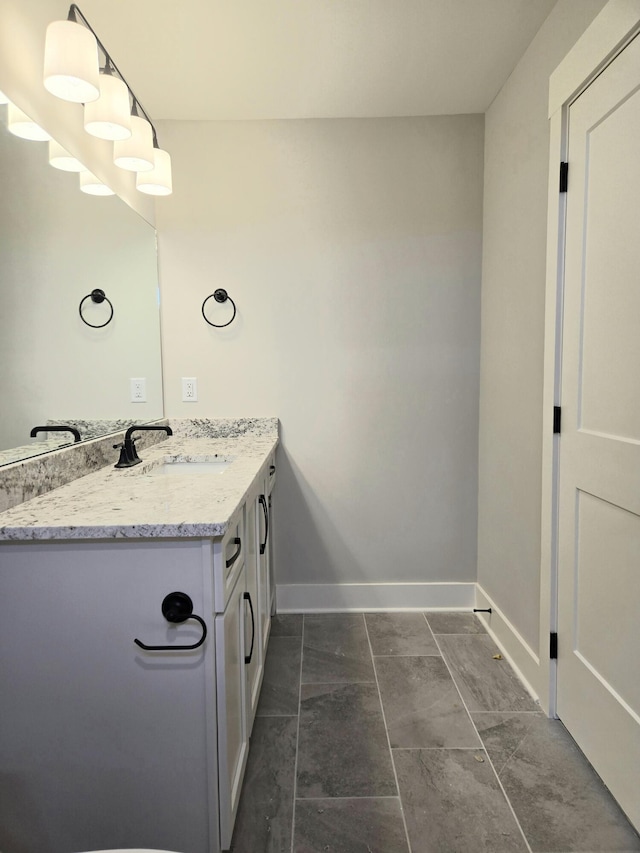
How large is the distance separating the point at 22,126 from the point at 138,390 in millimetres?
1109

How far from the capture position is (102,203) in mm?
1999

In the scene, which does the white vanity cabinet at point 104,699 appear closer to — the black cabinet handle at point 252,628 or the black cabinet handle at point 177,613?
the black cabinet handle at point 177,613

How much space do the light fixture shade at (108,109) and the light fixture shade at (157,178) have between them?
A: 38 centimetres

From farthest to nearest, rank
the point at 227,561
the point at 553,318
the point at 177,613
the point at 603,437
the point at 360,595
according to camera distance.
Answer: the point at 360,595, the point at 553,318, the point at 603,437, the point at 227,561, the point at 177,613

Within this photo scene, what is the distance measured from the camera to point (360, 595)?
2.70m

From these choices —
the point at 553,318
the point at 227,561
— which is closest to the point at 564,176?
the point at 553,318

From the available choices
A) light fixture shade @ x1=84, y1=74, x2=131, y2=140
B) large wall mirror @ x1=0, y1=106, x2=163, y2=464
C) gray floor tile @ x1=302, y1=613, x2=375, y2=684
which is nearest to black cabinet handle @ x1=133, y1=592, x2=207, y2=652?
large wall mirror @ x1=0, y1=106, x2=163, y2=464

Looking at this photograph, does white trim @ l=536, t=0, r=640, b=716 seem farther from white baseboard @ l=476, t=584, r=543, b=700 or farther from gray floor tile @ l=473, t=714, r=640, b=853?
gray floor tile @ l=473, t=714, r=640, b=853

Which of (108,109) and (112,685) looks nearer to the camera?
(112,685)

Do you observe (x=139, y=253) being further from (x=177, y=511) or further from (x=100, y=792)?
(x=100, y=792)

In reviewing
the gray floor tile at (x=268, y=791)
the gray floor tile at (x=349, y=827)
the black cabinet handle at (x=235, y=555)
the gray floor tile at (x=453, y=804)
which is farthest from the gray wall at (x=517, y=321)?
the black cabinet handle at (x=235, y=555)

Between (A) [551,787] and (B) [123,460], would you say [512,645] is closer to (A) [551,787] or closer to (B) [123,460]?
(A) [551,787]

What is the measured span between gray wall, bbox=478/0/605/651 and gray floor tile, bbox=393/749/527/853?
0.58m

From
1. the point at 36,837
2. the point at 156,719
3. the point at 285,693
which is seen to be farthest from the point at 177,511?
the point at 285,693
